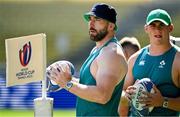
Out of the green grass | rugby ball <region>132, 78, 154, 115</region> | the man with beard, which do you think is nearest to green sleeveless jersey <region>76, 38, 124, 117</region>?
the man with beard

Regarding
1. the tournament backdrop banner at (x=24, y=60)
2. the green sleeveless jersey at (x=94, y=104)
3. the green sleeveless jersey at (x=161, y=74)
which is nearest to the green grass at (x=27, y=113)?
the green sleeveless jersey at (x=161, y=74)

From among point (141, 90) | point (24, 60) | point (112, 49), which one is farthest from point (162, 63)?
point (24, 60)

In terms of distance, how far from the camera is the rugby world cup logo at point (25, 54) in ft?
11.1

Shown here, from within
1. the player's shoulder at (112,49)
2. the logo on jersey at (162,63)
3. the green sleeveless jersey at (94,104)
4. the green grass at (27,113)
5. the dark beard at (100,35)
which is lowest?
the green grass at (27,113)

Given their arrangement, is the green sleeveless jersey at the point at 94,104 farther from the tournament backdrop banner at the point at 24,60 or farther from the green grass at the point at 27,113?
the green grass at the point at 27,113

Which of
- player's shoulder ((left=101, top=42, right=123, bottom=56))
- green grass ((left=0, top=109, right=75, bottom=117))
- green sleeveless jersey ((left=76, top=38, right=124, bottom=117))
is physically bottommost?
green grass ((left=0, top=109, right=75, bottom=117))

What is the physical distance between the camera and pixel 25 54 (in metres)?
3.37

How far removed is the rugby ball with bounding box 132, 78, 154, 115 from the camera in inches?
145

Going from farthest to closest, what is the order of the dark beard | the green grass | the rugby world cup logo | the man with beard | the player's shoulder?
the green grass
the dark beard
the player's shoulder
the man with beard
the rugby world cup logo

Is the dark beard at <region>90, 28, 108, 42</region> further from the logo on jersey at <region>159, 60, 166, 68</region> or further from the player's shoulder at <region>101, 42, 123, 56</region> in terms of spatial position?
the logo on jersey at <region>159, 60, 166, 68</region>

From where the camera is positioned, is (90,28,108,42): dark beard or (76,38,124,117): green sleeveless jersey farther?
(90,28,108,42): dark beard

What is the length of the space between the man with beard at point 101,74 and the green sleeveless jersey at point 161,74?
0.29m

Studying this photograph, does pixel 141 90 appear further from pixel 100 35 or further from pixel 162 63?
pixel 100 35

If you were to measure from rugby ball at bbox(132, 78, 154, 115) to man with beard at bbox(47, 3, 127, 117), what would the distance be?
115mm
